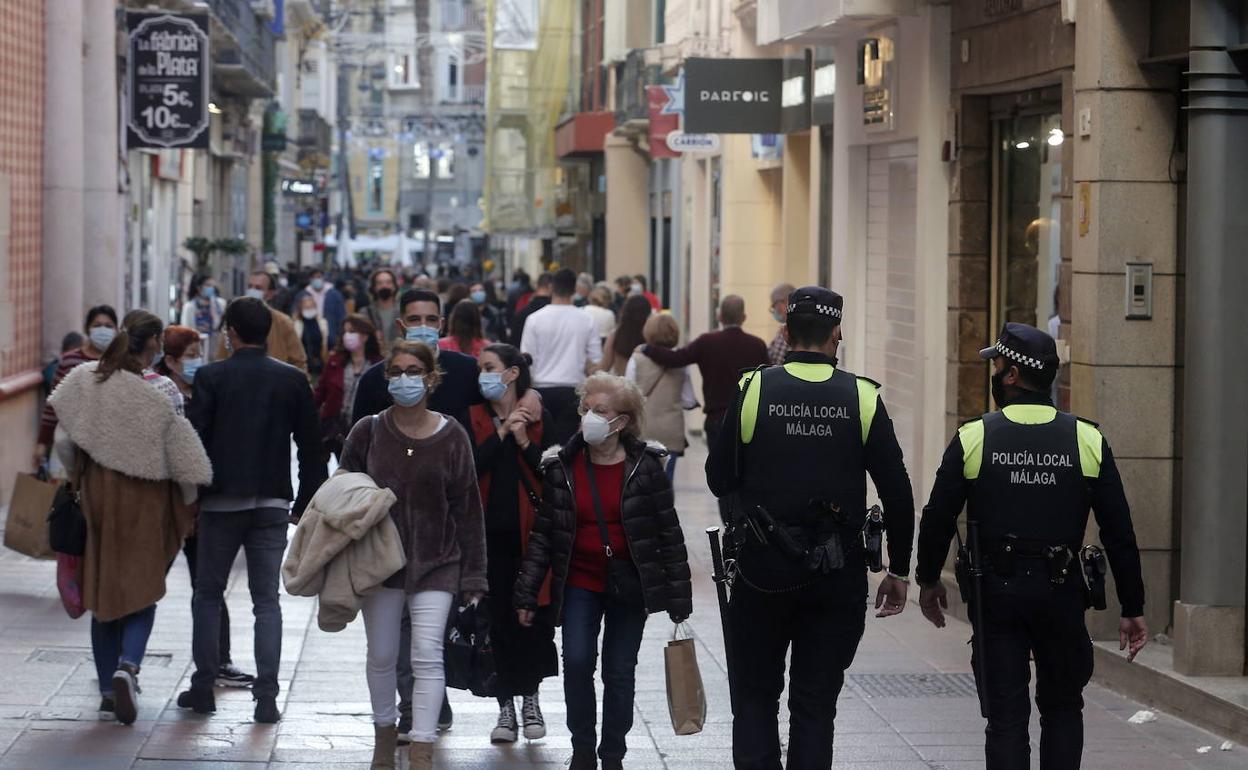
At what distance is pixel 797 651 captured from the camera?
21.9ft

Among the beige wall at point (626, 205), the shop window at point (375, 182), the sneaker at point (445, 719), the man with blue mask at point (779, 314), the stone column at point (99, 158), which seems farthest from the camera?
the shop window at point (375, 182)

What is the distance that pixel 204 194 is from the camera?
37500mm

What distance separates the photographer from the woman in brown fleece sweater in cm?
752

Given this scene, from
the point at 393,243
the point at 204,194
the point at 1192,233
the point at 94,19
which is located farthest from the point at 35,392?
the point at 393,243

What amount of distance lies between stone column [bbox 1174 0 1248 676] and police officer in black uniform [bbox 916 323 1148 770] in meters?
2.55

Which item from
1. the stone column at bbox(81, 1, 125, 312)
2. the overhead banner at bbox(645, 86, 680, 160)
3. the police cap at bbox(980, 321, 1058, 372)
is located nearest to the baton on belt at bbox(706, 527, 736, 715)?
the police cap at bbox(980, 321, 1058, 372)

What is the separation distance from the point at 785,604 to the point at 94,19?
52.0ft

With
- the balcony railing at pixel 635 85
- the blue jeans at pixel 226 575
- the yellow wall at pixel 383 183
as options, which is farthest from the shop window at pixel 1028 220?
the yellow wall at pixel 383 183

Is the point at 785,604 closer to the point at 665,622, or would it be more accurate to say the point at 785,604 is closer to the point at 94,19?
the point at 665,622

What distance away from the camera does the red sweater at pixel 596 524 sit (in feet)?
24.3

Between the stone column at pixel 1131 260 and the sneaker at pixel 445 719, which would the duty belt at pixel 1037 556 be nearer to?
the sneaker at pixel 445 719

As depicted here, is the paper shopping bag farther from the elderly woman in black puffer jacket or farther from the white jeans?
the elderly woman in black puffer jacket

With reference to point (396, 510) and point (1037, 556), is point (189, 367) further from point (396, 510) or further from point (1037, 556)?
point (1037, 556)

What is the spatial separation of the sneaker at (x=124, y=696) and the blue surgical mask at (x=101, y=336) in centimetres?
341
